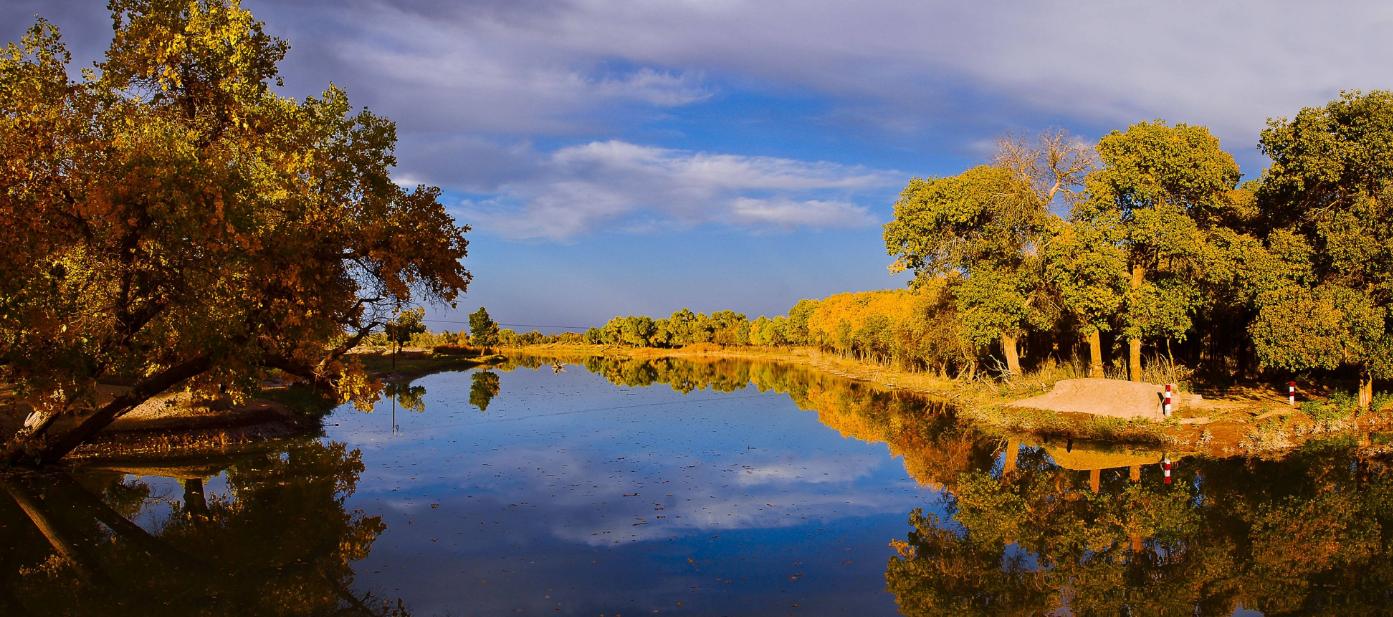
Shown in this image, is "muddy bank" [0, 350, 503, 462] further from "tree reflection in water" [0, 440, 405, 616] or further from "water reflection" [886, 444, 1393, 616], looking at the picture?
"water reflection" [886, 444, 1393, 616]

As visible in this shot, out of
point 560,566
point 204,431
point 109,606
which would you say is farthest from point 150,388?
point 560,566

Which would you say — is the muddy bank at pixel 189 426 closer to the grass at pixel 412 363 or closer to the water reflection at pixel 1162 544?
the water reflection at pixel 1162 544

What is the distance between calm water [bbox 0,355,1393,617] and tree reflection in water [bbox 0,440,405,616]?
0.21 feet

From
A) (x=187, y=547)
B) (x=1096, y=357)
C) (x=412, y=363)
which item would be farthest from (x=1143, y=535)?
(x=412, y=363)

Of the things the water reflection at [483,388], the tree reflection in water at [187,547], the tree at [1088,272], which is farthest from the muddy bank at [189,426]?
the tree at [1088,272]

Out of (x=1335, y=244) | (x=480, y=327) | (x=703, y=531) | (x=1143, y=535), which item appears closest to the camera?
(x=1143, y=535)

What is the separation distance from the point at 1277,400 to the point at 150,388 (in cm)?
3592

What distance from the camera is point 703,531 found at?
15.8 metres

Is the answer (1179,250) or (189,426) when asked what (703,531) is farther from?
(1179,250)

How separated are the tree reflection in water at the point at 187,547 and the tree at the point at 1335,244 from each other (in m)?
26.4

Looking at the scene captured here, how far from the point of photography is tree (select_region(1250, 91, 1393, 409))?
23.6 metres

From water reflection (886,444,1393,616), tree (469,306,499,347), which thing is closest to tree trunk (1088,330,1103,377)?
water reflection (886,444,1393,616)

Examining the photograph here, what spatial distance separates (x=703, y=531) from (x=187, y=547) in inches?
363

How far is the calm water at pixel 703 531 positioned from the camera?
11656mm
